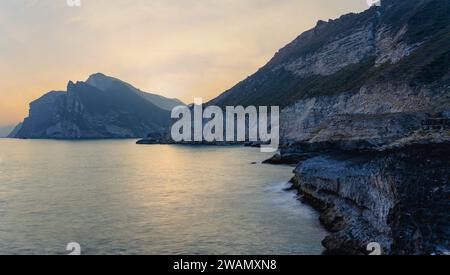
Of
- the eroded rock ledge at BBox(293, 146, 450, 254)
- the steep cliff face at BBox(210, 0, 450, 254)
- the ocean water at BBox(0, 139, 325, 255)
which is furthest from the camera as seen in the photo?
the ocean water at BBox(0, 139, 325, 255)

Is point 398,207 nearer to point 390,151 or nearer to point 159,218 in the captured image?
point 390,151

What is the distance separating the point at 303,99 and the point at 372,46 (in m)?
47.3

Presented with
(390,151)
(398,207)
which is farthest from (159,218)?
(398,207)

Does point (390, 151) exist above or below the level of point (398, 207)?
above

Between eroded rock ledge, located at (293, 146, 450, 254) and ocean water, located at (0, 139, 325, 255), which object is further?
ocean water, located at (0, 139, 325, 255)

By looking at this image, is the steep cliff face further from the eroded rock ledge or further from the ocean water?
the ocean water

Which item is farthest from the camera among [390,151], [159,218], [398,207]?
[159,218]

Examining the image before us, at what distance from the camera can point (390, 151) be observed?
30.8 meters

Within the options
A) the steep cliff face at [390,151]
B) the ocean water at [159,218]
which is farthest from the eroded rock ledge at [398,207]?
the ocean water at [159,218]

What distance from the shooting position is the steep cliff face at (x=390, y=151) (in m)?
21.5

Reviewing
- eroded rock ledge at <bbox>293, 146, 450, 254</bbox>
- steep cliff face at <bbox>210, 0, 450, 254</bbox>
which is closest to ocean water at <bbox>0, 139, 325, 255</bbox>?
eroded rock ledge at <bbox>293, 146, 450, 254</bbox>

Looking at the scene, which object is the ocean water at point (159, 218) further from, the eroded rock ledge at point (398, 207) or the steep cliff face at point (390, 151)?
the steep cliff face at point (390, 151)

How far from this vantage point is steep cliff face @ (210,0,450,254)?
21.5 m
